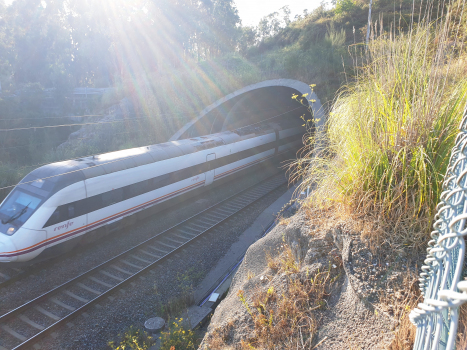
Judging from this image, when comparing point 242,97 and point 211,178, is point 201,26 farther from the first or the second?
point 211,178

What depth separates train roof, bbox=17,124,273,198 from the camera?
8.30 meters

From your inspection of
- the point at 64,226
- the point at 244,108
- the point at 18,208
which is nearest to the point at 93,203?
the point at 64,226

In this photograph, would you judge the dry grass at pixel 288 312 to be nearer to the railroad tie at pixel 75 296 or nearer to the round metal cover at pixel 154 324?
the round metal cover at pixel 154 324

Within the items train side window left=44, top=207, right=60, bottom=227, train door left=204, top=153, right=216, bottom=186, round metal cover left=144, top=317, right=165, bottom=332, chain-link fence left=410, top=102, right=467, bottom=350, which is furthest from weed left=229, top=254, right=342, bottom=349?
train door left=204, top=153, right=216, bottom=186

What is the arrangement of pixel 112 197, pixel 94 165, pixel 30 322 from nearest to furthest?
1. pixel 30 322
2. pixel 94 165
3. pixel 112 197

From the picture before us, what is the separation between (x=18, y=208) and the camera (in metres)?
8.09

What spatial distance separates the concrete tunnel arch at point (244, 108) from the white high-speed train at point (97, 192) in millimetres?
7025

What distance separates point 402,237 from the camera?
12.2 ft

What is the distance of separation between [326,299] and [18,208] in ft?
26.7

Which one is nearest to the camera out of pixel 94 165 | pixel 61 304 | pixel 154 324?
pixel 154 324

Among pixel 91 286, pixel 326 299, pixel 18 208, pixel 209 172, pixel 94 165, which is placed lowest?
pixel 91 286

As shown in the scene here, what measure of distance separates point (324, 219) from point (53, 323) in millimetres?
6221

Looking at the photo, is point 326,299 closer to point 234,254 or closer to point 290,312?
point 290,312

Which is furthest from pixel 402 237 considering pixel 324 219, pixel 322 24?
pixel 322 24
